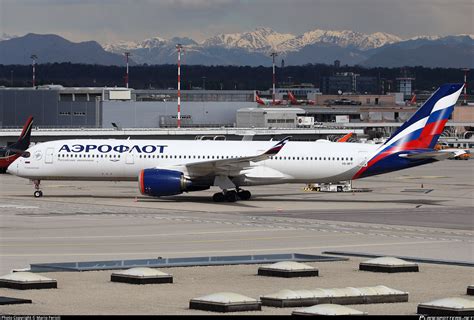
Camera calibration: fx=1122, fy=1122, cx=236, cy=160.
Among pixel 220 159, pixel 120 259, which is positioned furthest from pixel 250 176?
pixel 120 259

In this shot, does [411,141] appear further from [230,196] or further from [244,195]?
[230,196]

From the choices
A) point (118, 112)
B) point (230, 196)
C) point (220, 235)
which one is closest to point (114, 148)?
point (230, 196)

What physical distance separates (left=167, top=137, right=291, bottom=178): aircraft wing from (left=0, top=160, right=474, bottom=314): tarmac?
2.16m

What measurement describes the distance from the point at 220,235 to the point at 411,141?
26.3 m

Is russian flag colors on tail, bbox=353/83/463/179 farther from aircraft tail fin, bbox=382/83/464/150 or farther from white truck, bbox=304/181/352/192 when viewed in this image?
white truck, bbox=304/181/352/192

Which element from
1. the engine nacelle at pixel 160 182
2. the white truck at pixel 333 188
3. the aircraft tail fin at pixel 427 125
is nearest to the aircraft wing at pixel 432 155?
the aircraft tail fin at pixel 427 125

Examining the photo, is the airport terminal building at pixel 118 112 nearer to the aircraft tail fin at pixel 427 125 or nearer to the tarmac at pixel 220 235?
the tarmac at pixel 220 235

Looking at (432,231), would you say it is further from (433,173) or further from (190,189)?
(433,173)

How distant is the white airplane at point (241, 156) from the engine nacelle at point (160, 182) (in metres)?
1.73

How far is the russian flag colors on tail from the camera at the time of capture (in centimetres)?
7856

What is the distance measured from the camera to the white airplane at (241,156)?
255 ft

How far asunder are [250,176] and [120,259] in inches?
1281

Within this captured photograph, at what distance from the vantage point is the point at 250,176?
78000 millimetres

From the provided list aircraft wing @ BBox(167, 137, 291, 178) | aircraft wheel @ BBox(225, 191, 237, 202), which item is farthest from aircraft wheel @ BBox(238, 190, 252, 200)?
aircraft wing @ BBox(167, 137, 291, 178)
